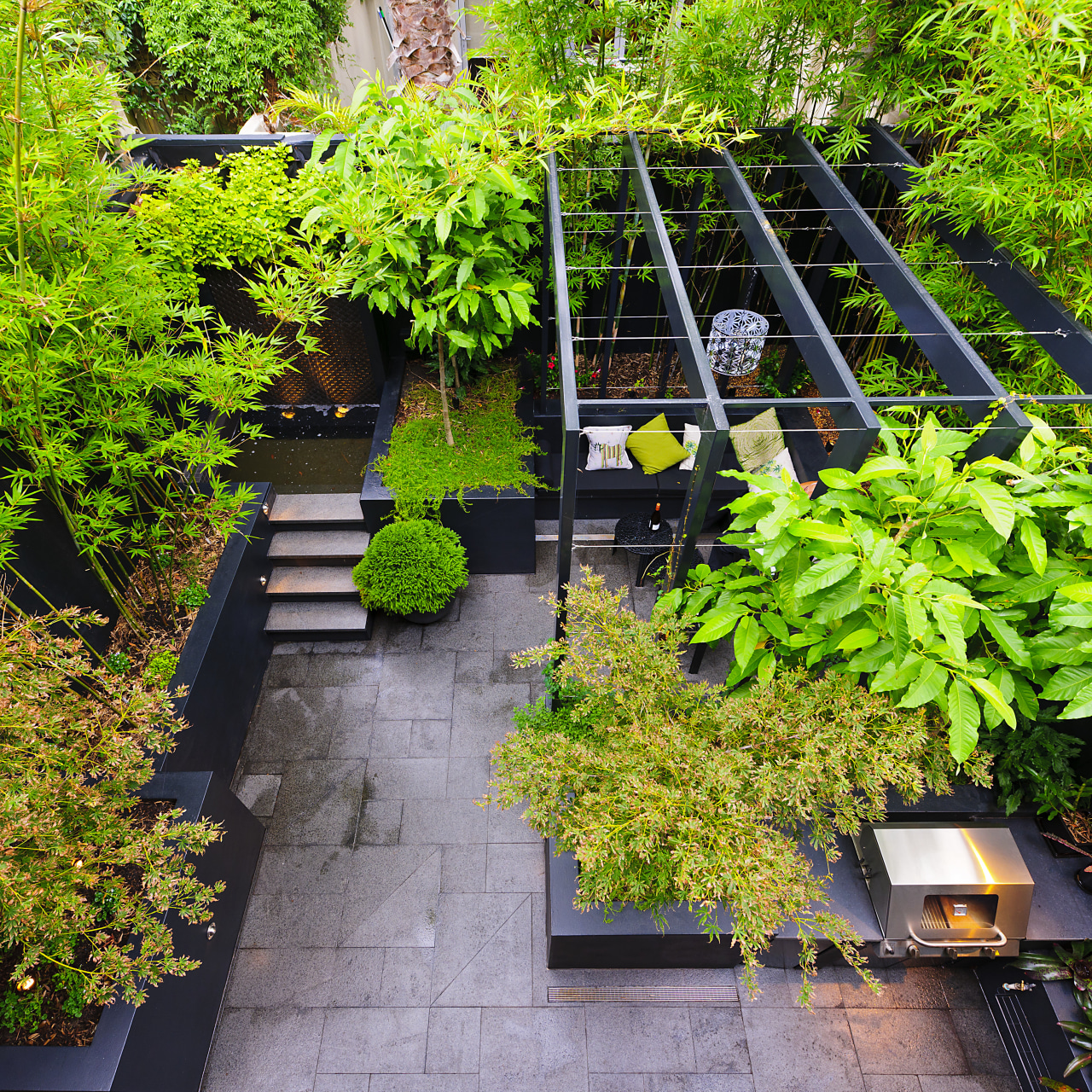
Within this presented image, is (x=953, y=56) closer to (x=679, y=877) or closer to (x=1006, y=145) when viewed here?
(x=1006, y=145)

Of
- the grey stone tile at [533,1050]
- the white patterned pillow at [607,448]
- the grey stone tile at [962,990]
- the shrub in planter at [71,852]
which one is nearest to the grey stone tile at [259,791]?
the shrub in planter at [71,852]

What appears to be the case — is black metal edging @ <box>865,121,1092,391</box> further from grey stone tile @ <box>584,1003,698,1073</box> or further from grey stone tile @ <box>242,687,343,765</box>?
grey stone tile @ <box>242,687,343,765</box>

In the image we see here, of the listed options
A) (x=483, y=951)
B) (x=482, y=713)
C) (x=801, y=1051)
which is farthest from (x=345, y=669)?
(x=801, y=1051)

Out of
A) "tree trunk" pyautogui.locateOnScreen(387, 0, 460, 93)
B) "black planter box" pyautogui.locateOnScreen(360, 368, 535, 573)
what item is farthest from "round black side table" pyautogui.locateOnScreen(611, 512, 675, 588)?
"tree trunk" pyautogui.locateOnScreen(387, 0, 460, 93)

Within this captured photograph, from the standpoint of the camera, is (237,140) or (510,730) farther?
(237,140)

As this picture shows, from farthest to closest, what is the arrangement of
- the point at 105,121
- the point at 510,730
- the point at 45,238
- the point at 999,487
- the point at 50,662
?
1. the point at 510,730
2. the point at 105,121
3. the point at 45,238
4. the point at 50,662
5. the point at 999,487

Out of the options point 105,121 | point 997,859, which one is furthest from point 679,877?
point 105,121

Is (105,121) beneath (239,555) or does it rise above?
above
